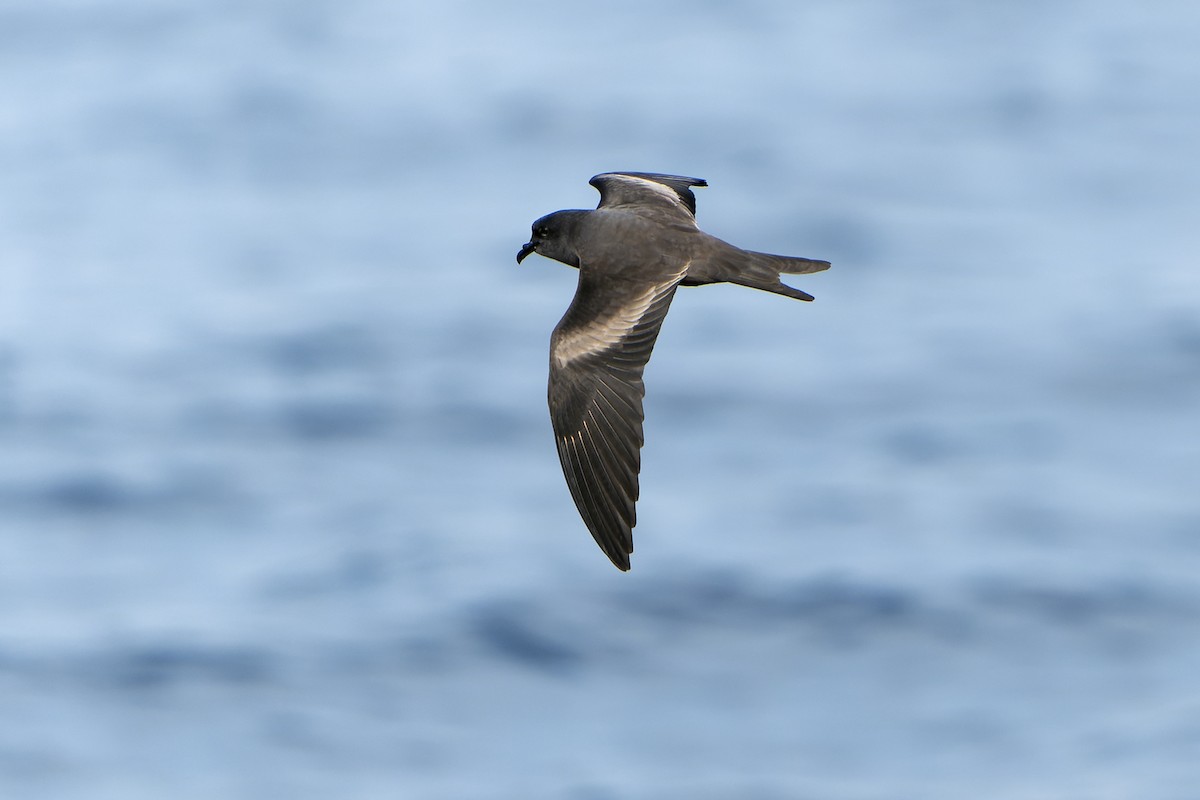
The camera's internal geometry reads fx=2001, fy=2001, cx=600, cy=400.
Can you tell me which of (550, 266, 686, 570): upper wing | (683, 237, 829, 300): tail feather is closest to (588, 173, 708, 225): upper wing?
(683, 237, 829, 300): tail feather

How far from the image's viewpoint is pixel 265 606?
17703 millimetres

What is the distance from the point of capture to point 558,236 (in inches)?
363

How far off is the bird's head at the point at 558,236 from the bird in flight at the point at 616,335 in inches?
0.9

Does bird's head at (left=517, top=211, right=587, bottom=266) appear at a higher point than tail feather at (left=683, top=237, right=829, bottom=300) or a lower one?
higher

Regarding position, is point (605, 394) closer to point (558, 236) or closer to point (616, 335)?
point (616, 335)

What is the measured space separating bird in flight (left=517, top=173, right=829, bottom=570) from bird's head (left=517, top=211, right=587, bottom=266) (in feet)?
0.07

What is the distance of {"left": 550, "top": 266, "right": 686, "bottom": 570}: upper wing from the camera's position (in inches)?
332

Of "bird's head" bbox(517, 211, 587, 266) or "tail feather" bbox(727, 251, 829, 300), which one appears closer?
"tail feather" bbox(727, 251, 829, 300)

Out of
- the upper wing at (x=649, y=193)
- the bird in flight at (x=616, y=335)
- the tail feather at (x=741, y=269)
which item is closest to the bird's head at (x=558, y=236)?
the bird in flight at (x=616, y=335)

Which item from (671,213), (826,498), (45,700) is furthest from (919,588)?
(671,213)

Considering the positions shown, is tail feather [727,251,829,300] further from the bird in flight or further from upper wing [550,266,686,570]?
upper wing [550,266,686,570]

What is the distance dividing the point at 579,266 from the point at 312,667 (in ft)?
29.9

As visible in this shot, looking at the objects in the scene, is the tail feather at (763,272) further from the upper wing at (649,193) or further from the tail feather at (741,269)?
the upper wing at (649,193)

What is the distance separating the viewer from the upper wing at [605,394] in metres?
8.42
